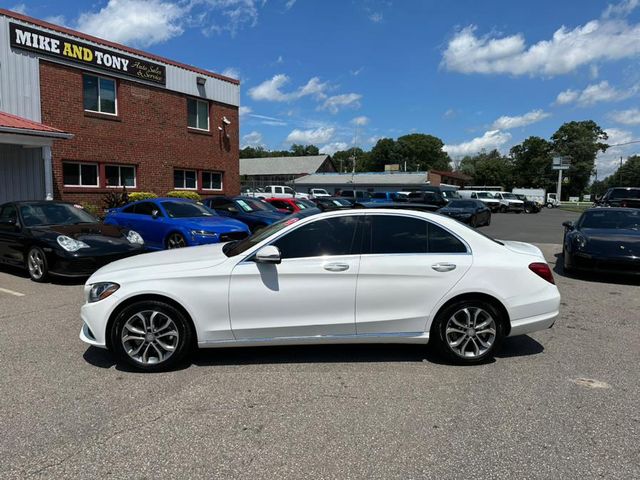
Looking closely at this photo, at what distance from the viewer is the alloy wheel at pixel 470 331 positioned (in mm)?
4484

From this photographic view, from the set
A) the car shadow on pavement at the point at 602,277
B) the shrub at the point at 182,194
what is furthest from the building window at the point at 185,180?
the car shadow on pavement at the point at 602,277

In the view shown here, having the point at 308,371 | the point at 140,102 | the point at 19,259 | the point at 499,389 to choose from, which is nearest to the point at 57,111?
the point at 140,102

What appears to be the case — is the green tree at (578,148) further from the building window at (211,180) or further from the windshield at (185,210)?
the windshield at (185,210)

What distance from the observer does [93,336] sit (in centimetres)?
434

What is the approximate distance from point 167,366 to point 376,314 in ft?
6.35

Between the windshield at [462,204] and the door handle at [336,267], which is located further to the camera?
the windshield at [462,204]

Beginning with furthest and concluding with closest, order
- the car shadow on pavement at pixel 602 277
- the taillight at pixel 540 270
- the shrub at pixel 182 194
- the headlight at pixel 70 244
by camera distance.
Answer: the shrub at pixel 182 194, the car shadow on pavement at pixel 602 277, the headlight at pixel 70 244, the taillight at pixel 540 270

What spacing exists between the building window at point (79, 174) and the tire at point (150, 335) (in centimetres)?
Result: 1552

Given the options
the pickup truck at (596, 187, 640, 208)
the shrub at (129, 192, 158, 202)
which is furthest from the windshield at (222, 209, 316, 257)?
the pickup truck at (596, 187, 640, 208)

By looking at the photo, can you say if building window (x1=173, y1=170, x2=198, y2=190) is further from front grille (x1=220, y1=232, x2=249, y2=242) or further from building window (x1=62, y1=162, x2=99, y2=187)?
front grille (x1=220, y1=232, x2=249, y2=242)

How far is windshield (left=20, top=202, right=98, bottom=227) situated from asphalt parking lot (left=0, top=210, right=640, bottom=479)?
13.8 ft

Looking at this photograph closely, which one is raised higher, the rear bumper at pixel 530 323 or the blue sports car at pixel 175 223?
the blue sports car at pixel 175 223

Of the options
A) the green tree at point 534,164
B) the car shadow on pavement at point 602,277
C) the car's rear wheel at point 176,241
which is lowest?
the car shadow on pavement at point 602,277

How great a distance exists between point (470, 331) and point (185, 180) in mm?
20171
